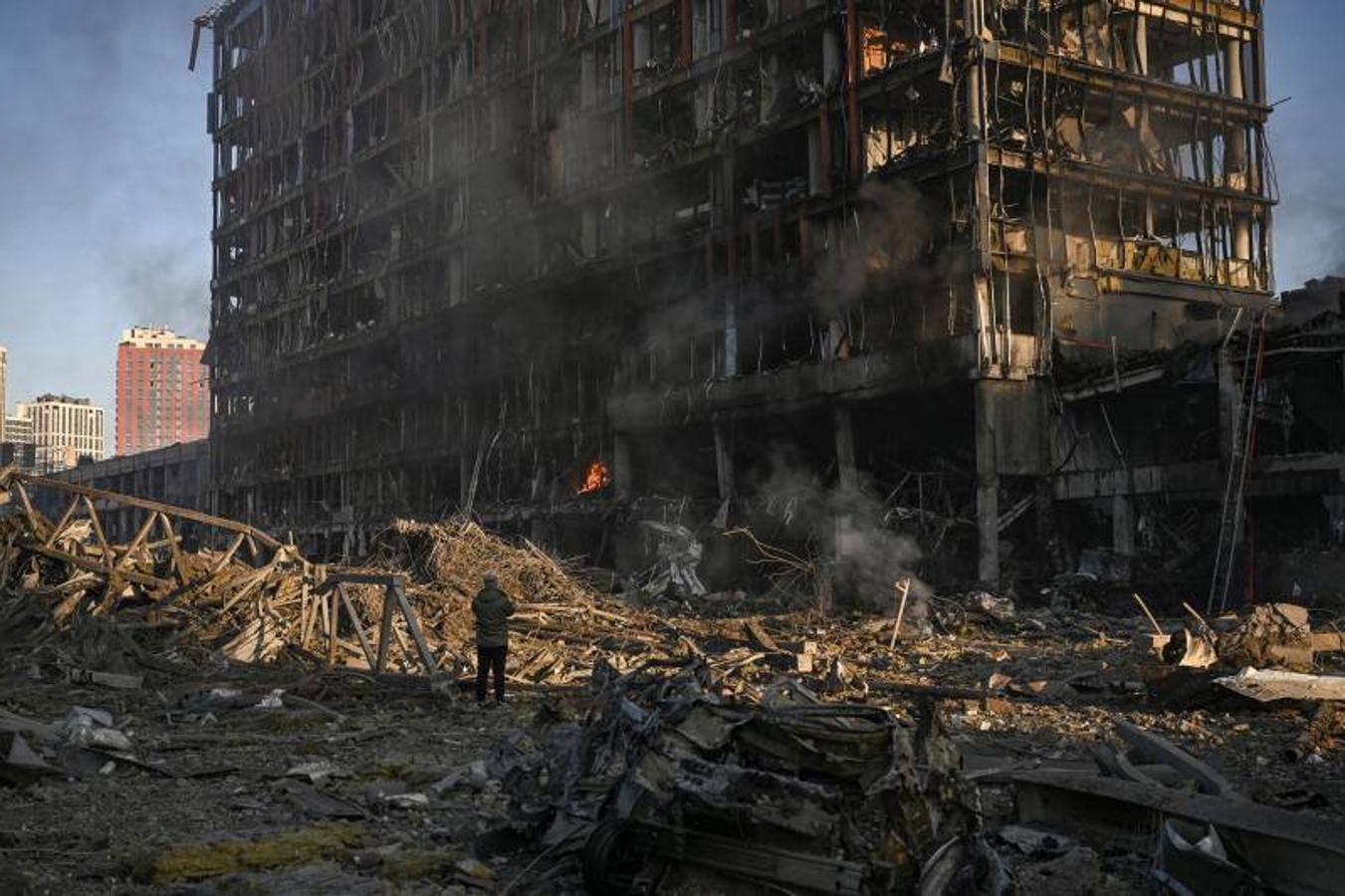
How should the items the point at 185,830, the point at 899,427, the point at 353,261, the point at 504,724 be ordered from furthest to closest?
the point at 353,261 → the point at 899,427 → the point at 504,724 → the point at 185,830

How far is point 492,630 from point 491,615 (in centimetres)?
23

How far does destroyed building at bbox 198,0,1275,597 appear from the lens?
97.6 feet

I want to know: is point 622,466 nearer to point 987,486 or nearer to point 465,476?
point 465,476

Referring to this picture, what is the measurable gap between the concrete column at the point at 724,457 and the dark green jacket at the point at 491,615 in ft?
73.4

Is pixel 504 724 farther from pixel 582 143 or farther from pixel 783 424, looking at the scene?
pixel 582 143

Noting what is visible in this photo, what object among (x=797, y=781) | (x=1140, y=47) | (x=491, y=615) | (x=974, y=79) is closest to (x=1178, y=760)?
(x=797, y=781)

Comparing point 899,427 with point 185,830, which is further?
point 899,427

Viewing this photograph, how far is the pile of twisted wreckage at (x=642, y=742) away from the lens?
5.62 meters

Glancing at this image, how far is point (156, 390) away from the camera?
169 m

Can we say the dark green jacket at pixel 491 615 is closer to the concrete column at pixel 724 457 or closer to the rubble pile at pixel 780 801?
the rubble pile at pixel 780 801

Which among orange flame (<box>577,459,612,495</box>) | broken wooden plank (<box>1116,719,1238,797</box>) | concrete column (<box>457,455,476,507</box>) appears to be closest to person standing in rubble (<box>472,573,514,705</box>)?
broken wooden plank (<box>1116,719,1238,797</box>)

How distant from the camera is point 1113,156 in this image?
35.2 m

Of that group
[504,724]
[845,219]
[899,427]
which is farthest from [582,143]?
[504,724]

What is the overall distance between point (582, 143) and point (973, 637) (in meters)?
28.3
